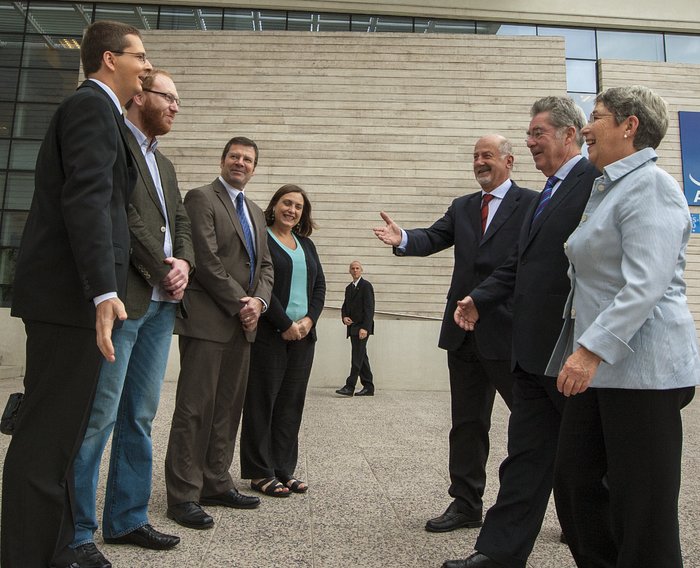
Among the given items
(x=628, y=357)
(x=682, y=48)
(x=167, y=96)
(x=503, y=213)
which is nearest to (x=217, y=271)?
(x=167, y=96)

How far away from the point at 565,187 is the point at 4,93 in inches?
693

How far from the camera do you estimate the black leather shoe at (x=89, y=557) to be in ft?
7.41

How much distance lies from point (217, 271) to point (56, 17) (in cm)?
1626

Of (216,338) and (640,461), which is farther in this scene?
(216,338)

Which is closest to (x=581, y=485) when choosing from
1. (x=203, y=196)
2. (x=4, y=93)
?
(x=203, y=196)

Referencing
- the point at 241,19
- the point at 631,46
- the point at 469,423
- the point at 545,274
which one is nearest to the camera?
the point at 545,274

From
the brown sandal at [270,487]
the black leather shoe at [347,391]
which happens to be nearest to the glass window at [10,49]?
the black leather shoe at [347,391]

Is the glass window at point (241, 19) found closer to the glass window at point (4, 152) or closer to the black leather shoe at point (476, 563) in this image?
the glass window at point (4, 152)

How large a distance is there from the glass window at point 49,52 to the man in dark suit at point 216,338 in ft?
50.0

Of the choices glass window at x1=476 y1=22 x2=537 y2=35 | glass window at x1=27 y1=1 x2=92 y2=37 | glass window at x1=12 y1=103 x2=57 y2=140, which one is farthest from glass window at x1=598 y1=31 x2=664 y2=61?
glass window at x1=12 y1=103 x2=57 y2=140

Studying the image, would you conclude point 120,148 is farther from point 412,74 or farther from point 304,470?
point 412,74

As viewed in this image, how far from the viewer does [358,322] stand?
10867 millimetres

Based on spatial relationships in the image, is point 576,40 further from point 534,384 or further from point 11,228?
point 534,384

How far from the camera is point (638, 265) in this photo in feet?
5.83
